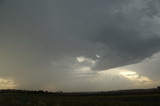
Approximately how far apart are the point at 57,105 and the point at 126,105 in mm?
10711

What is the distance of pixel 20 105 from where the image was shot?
116 feet

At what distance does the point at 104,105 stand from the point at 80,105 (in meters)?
3.85

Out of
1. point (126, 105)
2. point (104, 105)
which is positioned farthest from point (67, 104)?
point (126, 105)

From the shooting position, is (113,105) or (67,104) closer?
(113,105)

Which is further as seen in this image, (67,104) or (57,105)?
(67,104)

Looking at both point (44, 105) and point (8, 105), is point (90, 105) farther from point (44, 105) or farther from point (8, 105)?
point (8, 105)

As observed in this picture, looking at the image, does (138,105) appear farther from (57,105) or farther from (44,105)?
(44,105)

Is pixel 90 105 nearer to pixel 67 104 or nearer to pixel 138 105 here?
pixel 67 104

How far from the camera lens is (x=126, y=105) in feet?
110

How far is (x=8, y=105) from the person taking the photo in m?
35.7

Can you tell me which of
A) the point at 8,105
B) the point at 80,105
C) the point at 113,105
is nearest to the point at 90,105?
the point at 80,105

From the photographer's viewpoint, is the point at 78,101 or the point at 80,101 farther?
the point at 78,101

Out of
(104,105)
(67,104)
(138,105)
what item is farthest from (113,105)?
(67,104)

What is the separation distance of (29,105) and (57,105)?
459 cm
